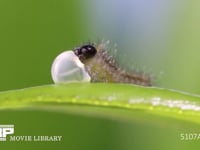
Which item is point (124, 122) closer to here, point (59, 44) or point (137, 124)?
point (137, 124)

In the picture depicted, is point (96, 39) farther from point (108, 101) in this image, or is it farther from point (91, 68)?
point (108, 101)

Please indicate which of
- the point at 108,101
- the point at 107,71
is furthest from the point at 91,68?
the point at 108,101

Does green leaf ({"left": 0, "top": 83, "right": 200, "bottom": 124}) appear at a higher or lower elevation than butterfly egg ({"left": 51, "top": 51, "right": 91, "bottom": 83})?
lower

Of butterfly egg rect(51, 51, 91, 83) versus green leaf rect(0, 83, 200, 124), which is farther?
butterfly egg rect(51, 51, 91, 83)

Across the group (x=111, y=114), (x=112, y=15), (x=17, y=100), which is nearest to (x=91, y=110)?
(x=111, y=114)

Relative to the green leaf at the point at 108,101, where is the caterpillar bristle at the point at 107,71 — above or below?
above
